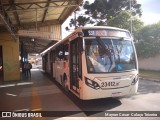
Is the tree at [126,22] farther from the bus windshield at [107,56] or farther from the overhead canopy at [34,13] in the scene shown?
the bus windshield at [107,56]

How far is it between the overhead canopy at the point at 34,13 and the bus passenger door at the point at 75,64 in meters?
4.77

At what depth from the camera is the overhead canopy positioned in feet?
45.2

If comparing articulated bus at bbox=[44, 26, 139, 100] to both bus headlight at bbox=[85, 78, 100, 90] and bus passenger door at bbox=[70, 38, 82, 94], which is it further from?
bus passenger door at bbox=[70, 38, 82, 94]

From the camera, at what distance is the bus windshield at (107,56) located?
834 centimetres

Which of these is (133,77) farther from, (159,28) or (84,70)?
(159,28)


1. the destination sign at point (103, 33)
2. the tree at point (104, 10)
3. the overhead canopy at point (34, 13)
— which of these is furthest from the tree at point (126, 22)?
the destination sign at point (103, 33)

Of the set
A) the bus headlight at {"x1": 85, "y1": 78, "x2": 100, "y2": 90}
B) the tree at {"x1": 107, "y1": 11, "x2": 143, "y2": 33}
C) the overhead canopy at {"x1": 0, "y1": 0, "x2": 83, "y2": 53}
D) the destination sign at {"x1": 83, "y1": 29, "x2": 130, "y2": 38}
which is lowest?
the bus headlight at {"x1": 85, "y1": 78, "x2": 100, "y2": 90}

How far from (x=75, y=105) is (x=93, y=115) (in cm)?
176

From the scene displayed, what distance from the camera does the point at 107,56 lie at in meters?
8.47

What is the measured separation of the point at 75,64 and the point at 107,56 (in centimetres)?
Result: 170

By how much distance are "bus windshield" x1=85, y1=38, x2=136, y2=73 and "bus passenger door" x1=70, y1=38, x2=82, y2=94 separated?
54 centimetres

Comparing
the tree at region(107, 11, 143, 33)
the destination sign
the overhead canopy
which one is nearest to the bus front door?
the destination sign

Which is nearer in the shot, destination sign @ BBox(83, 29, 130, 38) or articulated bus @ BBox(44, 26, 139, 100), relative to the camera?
articulated bus @ BBox(44, 26, 139, 100)

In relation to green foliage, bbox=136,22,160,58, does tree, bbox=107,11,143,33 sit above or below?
above
